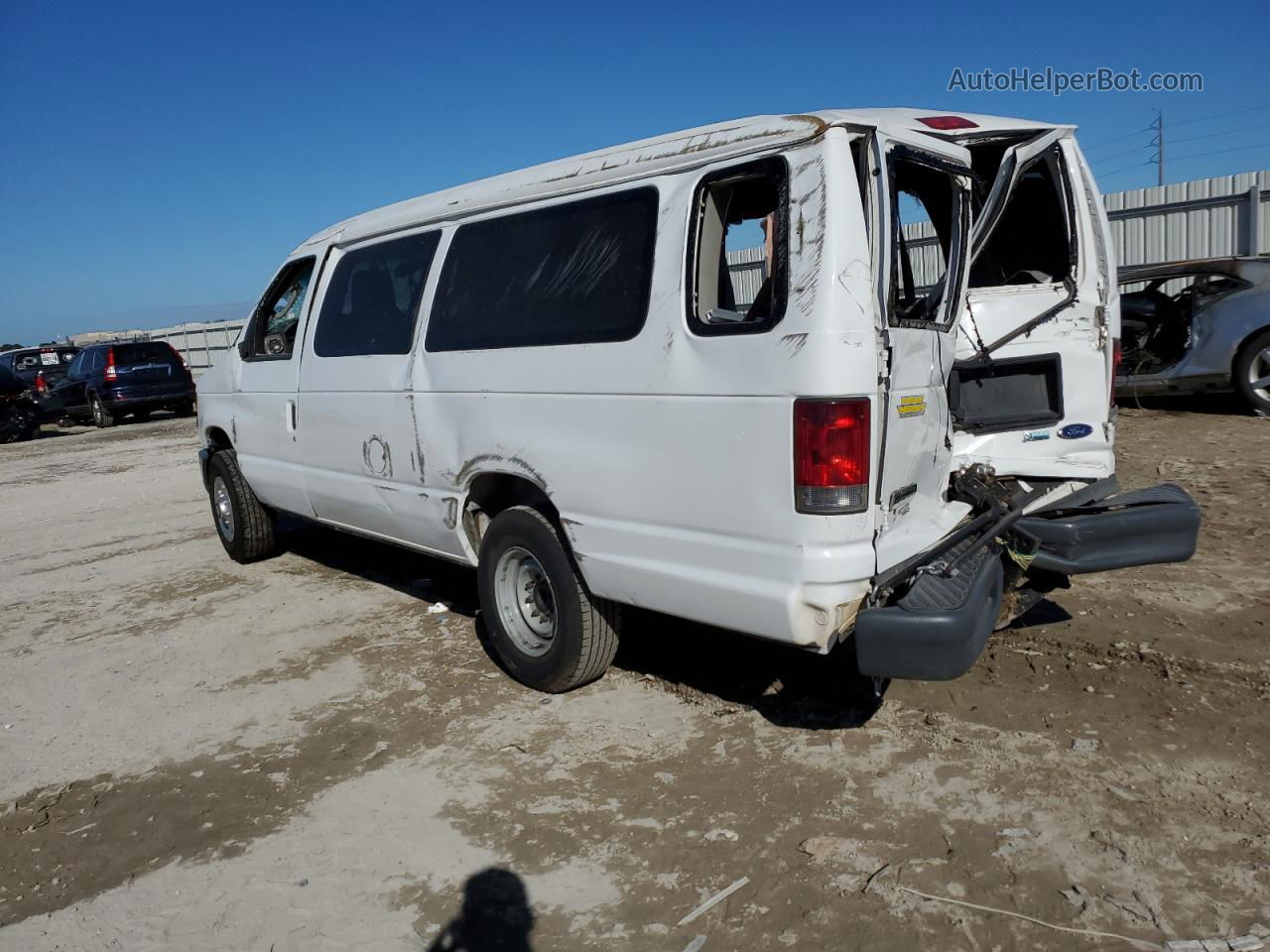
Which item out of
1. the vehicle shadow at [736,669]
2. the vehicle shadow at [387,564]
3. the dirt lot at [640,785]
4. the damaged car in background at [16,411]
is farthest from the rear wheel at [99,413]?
the vehicle shadow at [736,669]

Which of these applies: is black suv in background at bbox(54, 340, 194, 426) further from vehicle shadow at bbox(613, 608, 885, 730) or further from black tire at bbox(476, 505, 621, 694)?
black tire at bbox(476, 505, 621, 694)

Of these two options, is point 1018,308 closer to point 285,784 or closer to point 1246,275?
point 285,784

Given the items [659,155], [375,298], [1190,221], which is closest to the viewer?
[659,155]

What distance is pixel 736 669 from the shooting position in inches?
178

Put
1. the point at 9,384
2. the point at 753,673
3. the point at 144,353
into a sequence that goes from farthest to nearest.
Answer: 1. the point at 144,353
2. the point at 9,384
3. the point at 753,673

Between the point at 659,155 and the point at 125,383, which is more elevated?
the point at 659,155

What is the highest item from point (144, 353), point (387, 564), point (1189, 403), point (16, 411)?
point (144, 353)

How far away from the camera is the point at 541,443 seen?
3.98 meters

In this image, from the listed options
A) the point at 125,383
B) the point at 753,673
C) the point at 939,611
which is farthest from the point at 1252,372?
the point at 125,383

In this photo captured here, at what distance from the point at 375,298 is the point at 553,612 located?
1992 millimetres

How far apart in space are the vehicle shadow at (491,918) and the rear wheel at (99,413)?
2011cm

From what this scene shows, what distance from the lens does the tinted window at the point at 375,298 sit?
4.79 metres

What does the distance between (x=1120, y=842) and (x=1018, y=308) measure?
98.1 inches

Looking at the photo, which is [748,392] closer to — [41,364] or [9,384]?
[9,384]
